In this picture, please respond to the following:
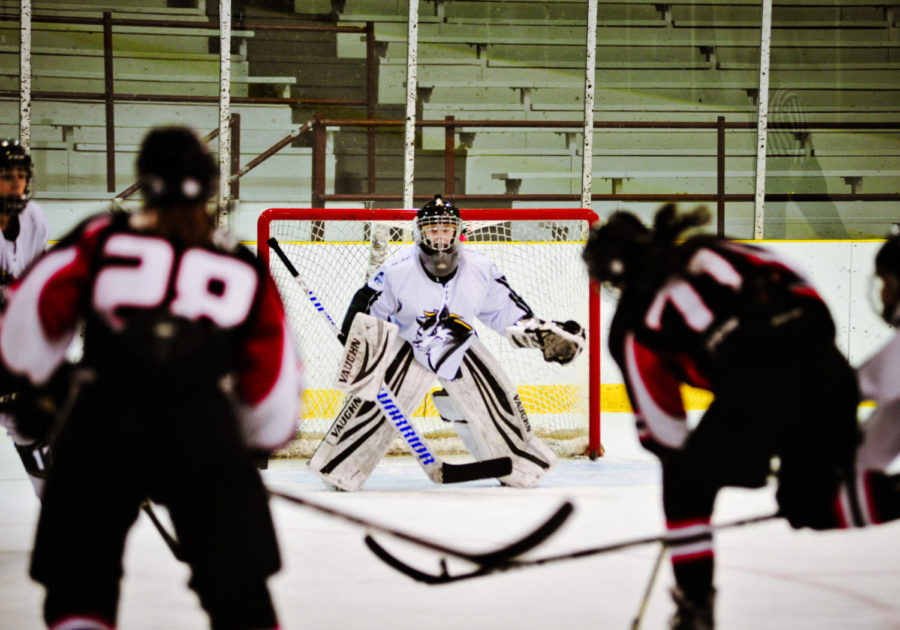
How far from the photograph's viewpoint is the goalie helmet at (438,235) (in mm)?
3834

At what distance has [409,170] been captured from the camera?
5094 mm

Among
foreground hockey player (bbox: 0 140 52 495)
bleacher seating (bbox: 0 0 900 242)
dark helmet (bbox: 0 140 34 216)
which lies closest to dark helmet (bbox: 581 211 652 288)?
foreground hockey player (bbox: 0 140 52 495)

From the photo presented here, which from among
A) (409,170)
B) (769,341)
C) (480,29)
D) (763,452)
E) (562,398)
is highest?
(480,29)

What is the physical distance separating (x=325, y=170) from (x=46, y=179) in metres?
1.48

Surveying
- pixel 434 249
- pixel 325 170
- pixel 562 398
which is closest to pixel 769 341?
pixel 434 249

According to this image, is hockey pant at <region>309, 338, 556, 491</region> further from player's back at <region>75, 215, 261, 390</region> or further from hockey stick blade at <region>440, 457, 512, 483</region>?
player's back at <region>75, 215, 261, 390</region>

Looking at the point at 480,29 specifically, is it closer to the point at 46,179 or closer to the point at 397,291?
the point at 46,179

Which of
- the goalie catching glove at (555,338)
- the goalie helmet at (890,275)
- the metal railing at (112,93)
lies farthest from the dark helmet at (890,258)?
the metal railing at (112,93)

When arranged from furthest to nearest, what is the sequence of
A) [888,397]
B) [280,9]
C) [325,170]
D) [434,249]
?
[280,9], [325,170], [434,249], [888,397]

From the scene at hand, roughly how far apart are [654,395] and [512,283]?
3214mm

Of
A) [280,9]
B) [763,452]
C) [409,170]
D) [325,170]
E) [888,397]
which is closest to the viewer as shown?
[763,452]

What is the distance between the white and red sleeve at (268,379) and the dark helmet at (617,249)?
57cm

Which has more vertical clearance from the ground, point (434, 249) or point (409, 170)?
point (409, 170)

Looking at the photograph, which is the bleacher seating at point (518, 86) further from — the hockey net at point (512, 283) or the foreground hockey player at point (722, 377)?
the foreground hockey player at point (722, 377)
